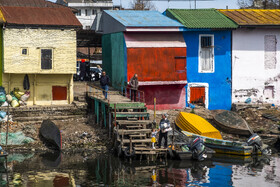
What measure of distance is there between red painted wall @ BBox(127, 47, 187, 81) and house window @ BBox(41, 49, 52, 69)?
4.89m

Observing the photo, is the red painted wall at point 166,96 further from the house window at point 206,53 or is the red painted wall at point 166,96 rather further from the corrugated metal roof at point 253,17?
the corrugated metal roof at point 253,17

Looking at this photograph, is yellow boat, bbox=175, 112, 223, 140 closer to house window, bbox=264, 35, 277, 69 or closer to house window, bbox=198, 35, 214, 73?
house window, bbox=198, 35, 214, 73

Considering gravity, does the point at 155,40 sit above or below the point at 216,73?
above

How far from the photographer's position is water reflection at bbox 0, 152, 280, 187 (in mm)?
23250

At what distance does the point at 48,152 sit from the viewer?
95.3 ft

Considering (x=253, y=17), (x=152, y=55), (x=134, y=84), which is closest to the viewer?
(x=134, y=84)

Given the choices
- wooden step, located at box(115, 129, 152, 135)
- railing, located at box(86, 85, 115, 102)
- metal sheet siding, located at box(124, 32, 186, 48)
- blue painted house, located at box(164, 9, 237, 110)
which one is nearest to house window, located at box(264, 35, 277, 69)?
blue painted house, located at box(164, 9, 237, 110)

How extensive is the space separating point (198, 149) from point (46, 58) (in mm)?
11661

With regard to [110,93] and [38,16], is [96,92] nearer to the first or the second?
[110,93]

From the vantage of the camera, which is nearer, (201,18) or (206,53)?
(206,53)

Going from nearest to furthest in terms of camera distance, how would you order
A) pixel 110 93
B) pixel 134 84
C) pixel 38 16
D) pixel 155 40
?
pixel 134 84, pixel 38 16, pixel 110 93, pixel 155 40

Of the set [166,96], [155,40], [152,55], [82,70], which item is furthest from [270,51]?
[82,70]

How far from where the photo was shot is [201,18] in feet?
122

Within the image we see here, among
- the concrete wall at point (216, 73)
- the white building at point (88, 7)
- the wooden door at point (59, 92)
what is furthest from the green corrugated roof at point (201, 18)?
the white building at point (88, 7)
